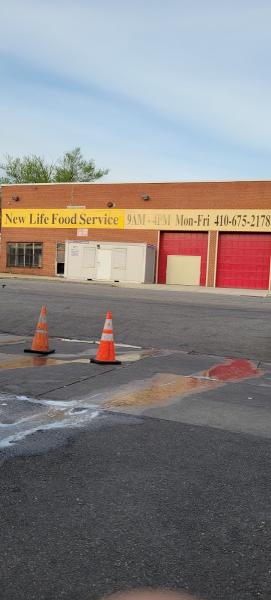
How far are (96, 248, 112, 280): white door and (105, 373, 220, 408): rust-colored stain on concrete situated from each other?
29.1 metres

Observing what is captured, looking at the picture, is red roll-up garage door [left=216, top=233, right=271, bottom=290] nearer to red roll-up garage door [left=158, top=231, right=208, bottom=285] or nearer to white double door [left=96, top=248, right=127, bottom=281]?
red roll-up garage door [left=158, top=231, right=208, bottom=285]

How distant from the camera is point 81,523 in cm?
318

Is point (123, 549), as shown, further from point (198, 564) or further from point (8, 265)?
point (8, 265)

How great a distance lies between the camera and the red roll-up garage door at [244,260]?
115ft

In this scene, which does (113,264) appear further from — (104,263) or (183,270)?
(183,270)

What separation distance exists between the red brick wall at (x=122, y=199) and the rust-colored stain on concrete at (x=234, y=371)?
27016 mm

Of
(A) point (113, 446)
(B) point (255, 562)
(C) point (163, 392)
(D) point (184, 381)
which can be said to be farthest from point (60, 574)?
(D) point (184, 381)

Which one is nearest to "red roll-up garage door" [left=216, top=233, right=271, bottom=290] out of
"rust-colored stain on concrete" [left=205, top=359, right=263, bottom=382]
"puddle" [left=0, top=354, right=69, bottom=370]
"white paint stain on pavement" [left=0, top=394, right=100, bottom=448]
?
"rust-colored stain on concrete" [left=205, top=359, right=263, bottom=382]

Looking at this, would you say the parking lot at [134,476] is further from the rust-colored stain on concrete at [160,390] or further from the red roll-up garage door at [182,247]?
the red roll-up garage door at [182,247]

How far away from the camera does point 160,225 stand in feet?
122

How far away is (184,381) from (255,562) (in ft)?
14.8

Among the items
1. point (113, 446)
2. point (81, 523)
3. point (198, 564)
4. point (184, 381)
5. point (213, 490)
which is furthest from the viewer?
point (184, 381)

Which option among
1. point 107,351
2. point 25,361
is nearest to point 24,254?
point 25,361

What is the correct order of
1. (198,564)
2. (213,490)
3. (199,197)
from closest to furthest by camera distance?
(198,564)
(213,490)
(199,197)
